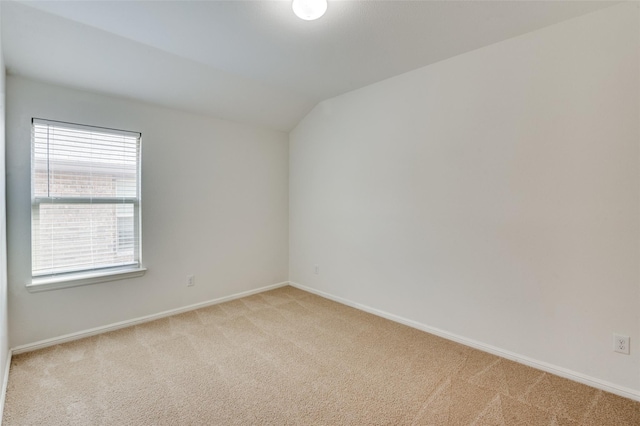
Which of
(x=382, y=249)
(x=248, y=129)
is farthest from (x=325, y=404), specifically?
(x=248, y=129)

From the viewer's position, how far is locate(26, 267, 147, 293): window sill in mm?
2445

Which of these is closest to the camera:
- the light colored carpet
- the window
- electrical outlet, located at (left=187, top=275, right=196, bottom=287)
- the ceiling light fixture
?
the light colored carpet

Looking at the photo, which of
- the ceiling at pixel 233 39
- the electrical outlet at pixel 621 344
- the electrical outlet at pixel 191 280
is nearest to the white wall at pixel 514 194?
the electrical outlet at pixel 621 344

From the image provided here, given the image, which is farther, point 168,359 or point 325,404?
point 168,359

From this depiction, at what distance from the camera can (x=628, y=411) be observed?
175 cm

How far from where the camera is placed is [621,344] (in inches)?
74.5

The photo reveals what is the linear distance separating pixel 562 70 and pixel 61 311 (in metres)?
4.48

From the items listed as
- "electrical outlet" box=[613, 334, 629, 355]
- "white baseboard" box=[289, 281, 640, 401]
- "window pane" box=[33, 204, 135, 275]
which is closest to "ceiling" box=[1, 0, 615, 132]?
"window pane" box=[33, 204, 135, 275]

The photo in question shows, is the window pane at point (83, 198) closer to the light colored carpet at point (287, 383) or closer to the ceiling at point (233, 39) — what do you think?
the ceiling at point (233, 39)

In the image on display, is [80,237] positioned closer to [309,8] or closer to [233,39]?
[233,39]

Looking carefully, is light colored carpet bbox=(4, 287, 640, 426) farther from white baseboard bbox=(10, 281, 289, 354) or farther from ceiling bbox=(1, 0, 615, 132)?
ceiling bbox=(1, 0, 615, 132)

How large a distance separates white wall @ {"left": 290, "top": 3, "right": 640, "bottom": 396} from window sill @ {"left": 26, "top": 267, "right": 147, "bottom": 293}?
7.82ft

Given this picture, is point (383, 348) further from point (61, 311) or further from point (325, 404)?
point (61, 311)

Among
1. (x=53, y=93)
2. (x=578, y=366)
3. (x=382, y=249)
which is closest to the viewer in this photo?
(x=578, y=366)
